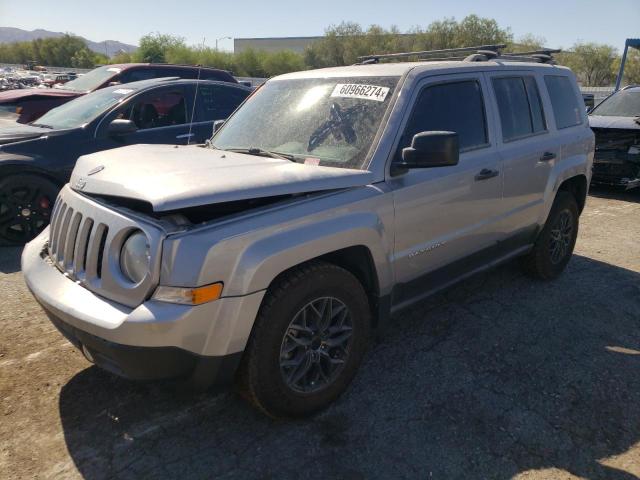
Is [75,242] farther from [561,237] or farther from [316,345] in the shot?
[561,237]

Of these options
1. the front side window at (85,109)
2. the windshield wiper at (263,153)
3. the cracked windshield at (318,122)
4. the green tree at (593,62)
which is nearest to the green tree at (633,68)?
the green tree at (593,62)

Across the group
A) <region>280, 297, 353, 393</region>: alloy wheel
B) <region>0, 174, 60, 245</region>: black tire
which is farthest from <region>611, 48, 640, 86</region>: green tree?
<region>280, 297, 353, 393</region>: alloy wheel

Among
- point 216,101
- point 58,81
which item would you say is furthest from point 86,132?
point 58,81

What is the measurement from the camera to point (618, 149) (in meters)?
8.30

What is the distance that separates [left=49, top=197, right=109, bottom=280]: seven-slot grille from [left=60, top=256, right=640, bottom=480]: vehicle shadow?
71cm

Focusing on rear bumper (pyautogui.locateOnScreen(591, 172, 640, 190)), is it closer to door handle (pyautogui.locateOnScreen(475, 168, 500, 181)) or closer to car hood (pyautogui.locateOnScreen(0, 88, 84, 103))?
door handle (pyautogui.locateOnScreen(475, 168, 500, 181))

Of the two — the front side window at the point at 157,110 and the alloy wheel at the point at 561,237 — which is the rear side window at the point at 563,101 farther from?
the front side window at the point at 157,110

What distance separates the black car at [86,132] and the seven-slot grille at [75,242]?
116 inches

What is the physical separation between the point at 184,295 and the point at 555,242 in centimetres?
373

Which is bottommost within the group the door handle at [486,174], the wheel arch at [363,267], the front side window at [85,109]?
the wheel arch at [363,267]

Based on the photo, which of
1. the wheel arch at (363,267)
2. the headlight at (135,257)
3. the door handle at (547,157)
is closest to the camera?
the headlight at (135,257)

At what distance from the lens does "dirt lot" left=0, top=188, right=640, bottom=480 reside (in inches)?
95.7

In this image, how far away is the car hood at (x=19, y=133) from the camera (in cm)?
561

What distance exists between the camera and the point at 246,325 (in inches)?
91.3
